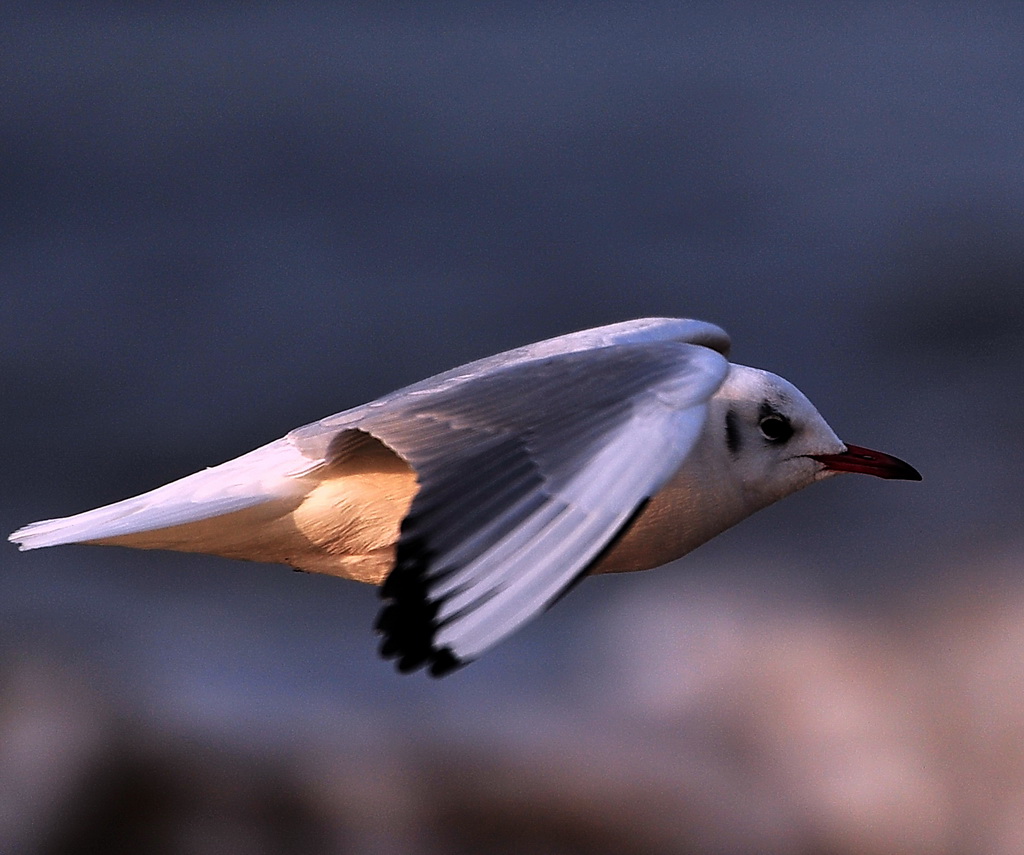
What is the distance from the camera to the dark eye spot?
8.03 feet

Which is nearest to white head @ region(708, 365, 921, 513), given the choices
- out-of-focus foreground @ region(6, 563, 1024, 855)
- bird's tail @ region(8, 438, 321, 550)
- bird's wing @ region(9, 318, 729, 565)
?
bird's wing @ region(9, 318, 729, 565)

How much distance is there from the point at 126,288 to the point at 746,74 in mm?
3985

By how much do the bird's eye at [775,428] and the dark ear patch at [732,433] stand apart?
0.14 feet

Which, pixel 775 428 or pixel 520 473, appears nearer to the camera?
pixel 520 473

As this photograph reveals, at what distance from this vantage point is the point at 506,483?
5.76 feet

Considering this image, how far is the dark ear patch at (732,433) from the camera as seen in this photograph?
2.42 m

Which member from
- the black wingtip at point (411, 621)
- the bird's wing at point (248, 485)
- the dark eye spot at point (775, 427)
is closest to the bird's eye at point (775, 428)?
the dark eye spot at point (775, 427)

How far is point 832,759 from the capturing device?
17.0 ft

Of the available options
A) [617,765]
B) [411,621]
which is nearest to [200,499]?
[411,621]

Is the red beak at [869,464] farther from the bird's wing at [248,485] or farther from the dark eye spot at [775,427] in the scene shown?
the bird's wing at [248,485]

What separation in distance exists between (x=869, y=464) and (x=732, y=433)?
29cm

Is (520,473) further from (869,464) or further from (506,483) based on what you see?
(869,464)

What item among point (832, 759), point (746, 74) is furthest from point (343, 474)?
point (746, 74)

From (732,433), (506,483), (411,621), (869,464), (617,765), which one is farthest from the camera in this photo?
(617,765)
